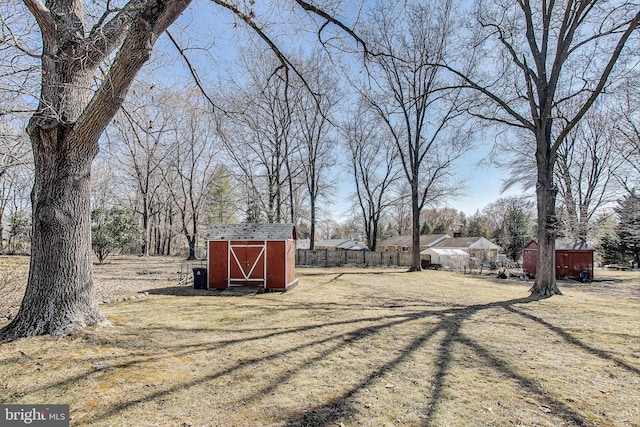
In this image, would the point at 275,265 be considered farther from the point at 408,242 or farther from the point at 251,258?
the point at 408,242

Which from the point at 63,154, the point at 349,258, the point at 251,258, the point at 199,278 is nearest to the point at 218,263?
the point at 199,278

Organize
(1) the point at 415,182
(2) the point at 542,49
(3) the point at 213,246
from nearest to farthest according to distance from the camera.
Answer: (2) the point at 542,49, (3) the point at 213,246, (1) the point at 415,182

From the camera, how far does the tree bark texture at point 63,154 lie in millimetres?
4801

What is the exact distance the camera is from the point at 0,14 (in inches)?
146

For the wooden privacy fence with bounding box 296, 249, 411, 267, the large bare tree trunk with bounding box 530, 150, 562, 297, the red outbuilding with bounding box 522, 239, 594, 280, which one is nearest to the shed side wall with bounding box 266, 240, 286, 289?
the large bare tree trunk with bounding box 530, 150, 562, 297

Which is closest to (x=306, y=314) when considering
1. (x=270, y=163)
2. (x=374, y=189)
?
(x=270, y=163)

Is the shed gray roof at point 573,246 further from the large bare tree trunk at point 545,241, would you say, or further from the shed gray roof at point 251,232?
the shed gray roof at point 251,232

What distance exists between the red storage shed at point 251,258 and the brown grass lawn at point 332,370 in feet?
16.1

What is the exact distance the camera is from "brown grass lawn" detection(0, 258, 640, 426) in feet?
10.2

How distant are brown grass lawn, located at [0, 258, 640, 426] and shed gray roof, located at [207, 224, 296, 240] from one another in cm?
528

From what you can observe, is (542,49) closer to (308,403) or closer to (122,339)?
(308,403)

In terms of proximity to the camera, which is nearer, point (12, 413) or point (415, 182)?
point (12, 413)

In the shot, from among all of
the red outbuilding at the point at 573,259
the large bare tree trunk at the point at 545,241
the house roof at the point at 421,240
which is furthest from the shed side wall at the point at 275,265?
the house roof at the point at 421,240

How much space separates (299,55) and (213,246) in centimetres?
1326
